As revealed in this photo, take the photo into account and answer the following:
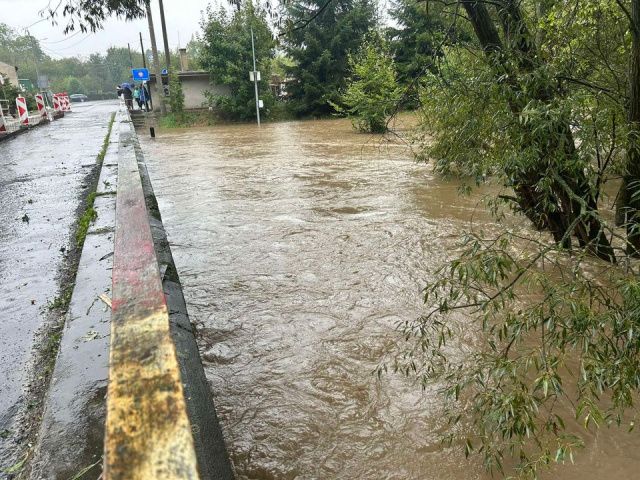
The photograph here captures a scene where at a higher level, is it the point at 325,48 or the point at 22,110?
the point at 325,48

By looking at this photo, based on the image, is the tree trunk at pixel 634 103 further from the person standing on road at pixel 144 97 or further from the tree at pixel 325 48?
the person standing on road at pixel 144 97

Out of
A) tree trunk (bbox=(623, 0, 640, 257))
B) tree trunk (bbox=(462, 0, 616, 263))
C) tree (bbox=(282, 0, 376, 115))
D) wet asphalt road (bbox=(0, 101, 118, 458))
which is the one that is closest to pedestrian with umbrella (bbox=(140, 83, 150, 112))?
tree (bbox=(282, 0, 376, 115))

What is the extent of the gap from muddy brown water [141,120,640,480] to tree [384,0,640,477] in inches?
9.5

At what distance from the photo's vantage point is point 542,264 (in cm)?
310

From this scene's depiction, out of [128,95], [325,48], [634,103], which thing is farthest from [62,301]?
[128,95]

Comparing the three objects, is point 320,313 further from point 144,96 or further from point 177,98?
point 144,96

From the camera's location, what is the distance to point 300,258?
5430 millimetres

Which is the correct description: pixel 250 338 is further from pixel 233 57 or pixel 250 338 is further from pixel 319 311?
pixel 233 57

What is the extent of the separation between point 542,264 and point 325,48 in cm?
2629

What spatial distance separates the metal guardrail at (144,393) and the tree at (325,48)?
26247 millimetres

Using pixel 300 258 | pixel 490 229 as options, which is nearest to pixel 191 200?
pixel 300 258

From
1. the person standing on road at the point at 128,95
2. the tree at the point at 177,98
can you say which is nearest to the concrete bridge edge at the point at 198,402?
the tree at the point at 177,98

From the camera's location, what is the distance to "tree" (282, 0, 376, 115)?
26.8m

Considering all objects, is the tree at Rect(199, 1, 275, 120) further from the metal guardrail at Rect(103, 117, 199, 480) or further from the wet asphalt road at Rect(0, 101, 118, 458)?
the metal guardrail at Rect(103, 117, 199, 480)
